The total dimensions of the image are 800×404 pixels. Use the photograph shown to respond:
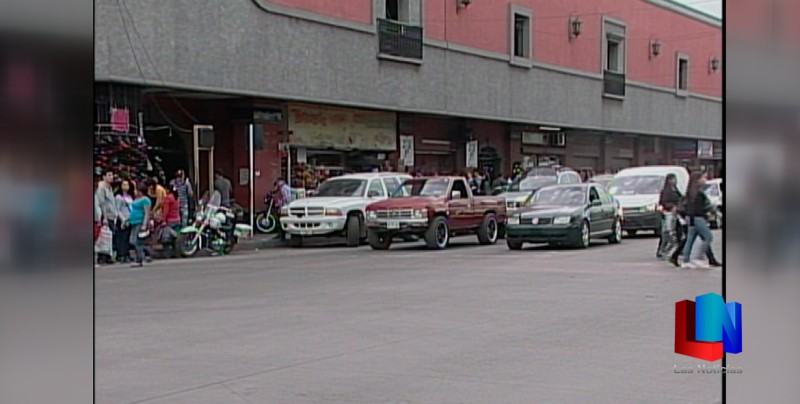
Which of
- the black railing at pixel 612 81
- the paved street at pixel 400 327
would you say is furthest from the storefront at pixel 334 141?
the black railing at pixel 612 81

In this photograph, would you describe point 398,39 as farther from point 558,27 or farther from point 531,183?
point 531,183

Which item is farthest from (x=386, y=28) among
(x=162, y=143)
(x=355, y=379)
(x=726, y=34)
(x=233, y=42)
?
(x=726, y=34)

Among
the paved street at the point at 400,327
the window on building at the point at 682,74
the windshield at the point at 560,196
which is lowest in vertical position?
the paved street at the point at 400,327

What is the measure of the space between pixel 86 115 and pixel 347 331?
268 cm

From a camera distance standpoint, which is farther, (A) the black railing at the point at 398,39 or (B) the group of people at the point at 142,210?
(A) the black railing at the point at 398,39

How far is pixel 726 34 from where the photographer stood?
3.10 metres

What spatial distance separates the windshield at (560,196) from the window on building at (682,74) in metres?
0.94

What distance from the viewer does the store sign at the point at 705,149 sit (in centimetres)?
431

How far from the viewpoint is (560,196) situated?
19.0 feet

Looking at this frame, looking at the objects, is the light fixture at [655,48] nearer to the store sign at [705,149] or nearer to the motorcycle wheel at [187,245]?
the store sign at [705,149]

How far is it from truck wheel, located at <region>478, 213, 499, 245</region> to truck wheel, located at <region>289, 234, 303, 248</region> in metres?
1.13

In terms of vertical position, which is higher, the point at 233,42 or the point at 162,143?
the point at 233,42

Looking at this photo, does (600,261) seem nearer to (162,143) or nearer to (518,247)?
(518,247)

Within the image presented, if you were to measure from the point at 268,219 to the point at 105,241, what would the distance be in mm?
1266
